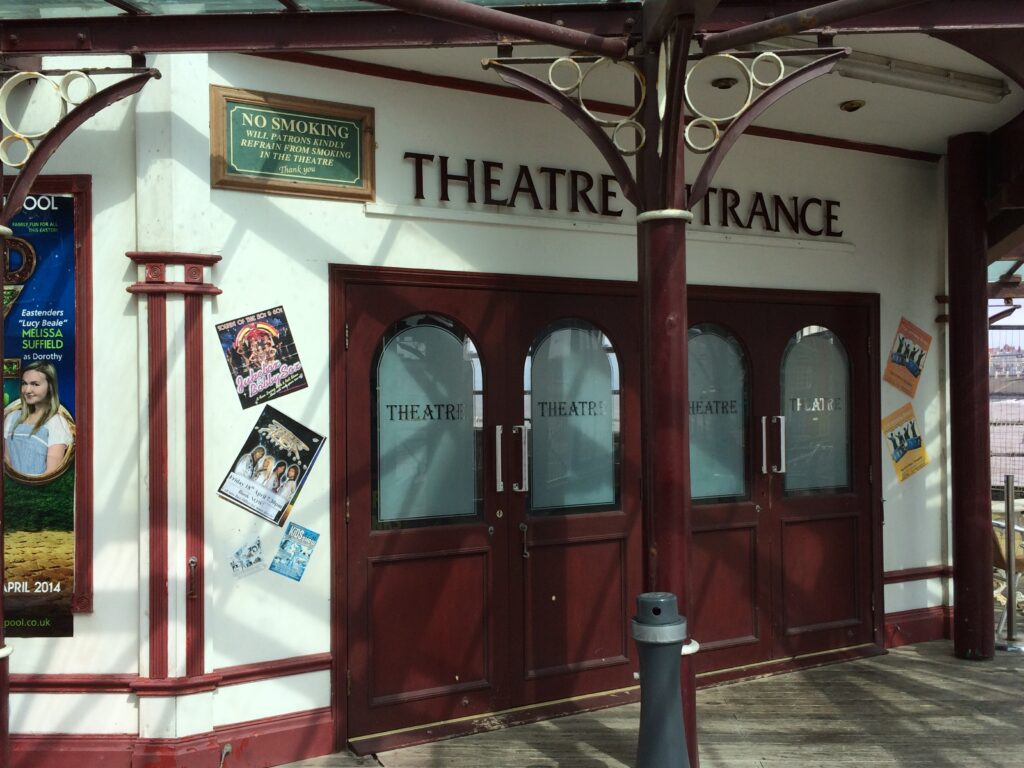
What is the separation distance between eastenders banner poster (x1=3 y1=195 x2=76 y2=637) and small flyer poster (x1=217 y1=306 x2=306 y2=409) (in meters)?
0.73

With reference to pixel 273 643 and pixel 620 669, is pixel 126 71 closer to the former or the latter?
pixel 273 643

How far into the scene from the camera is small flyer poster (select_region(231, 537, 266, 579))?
15.4 ft

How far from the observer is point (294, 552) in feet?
15.9

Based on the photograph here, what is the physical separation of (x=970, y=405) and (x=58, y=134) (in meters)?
5.74

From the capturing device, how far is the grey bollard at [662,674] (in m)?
3.46

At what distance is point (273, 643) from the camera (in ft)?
15.6

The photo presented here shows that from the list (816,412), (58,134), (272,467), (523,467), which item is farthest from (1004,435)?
(58,134)

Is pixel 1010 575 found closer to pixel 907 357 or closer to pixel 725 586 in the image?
pixel 907 357

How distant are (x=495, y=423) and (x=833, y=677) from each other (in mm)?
2848

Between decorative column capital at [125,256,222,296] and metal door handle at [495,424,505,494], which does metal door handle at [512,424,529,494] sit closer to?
metal door handle at [495,424,505,494]

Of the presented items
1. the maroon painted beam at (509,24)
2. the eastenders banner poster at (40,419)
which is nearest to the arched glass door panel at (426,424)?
the eastenders banner poster at (40,419)

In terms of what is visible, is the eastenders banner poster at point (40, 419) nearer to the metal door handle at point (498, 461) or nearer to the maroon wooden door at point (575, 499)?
the metal door handle at point (498, 461)

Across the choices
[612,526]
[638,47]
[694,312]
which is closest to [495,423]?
[612,526]

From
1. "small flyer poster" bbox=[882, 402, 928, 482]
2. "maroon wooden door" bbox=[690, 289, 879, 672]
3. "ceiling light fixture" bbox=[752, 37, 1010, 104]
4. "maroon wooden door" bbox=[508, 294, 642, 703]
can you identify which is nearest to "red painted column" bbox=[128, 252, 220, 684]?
"maroon wooden door" bbox=[508, 294, 642, 703]
